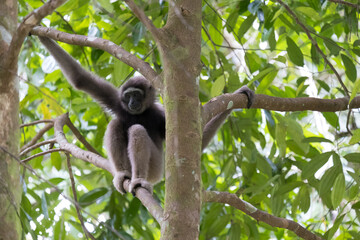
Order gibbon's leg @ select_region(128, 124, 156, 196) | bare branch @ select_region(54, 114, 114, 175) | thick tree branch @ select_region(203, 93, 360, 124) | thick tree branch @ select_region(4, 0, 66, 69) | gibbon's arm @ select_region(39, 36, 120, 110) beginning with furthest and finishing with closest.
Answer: gibbon's arm @ select_region(39, 36, 120, 110), gibbon's leg @ select_region(128, 124, 156, 196), bare branch @ select_region(54, 114, 114, 175), thick tree branch @ select_region(203, 93, 360, 124), thick tree branch @ select_region(4, 0, 66, 69)

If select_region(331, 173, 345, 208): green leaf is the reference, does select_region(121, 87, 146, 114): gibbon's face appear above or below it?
above

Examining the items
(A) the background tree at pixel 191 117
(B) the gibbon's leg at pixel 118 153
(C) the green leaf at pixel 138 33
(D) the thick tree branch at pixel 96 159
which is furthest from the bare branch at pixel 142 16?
(B) the gibbon's leg at pixel 118 153

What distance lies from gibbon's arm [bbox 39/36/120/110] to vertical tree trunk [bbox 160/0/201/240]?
6.94 ft

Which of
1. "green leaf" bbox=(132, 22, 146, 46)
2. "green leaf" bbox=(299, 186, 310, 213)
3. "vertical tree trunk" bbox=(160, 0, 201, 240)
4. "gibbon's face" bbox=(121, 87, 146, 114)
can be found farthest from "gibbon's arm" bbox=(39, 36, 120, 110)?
"green leaf" bbox=(299, 186, 310, 213)

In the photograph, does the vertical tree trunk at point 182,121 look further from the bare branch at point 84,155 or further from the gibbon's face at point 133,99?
the gibbon's face at point 133,99

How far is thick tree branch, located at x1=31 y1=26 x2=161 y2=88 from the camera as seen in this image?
3.56m

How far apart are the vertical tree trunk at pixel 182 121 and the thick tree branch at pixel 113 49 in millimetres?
274

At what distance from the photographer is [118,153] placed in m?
5.62

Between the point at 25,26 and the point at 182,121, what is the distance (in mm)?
1177

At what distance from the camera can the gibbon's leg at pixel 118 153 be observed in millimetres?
5301

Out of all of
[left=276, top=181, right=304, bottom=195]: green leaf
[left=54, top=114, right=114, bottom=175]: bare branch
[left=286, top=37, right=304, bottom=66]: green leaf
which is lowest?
[left=276, top=181, right=304, bottom=195]: green leaf

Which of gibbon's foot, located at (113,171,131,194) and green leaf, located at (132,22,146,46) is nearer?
green leaf, located at (132,22,146,46)

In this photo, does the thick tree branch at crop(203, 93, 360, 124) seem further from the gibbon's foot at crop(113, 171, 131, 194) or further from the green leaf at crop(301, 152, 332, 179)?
the gibbon's foot at crop(113, 171, 131, 194)

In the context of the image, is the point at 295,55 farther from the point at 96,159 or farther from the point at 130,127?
the point at 96,159
